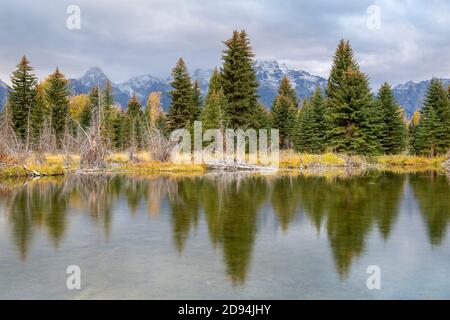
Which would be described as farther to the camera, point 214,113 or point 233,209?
point 214,113

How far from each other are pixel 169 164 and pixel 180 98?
1720 centimetres

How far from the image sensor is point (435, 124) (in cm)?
4650

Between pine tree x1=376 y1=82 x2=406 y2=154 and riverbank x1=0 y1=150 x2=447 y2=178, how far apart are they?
4.11m

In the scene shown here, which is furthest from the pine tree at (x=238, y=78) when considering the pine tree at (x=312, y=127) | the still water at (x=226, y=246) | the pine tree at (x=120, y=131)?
the still water at (x=226, y=246)

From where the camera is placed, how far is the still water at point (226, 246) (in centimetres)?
679

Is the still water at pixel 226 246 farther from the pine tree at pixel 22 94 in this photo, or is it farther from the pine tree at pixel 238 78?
the pine tree at pixel 22 94

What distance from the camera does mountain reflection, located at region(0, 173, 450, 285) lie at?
9.87 m

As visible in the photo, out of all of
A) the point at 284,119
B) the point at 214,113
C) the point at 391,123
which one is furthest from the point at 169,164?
the point at 284,119

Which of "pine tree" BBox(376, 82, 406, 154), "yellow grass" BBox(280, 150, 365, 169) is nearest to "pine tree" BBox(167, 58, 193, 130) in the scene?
"yellow grass" BBox(280, 150, 365, 169)

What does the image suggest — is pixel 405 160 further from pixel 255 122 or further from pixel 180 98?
pixel 180 98

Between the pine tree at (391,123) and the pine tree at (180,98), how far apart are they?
68.7 ft

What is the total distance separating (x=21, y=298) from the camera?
6.36 meters

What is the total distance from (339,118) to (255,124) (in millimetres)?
9050
